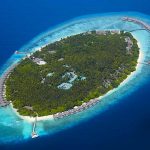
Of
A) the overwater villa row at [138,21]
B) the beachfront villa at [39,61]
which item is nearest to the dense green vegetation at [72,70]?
the beachfront villa at [39,61]

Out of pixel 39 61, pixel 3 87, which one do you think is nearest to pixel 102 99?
pixel 39 61

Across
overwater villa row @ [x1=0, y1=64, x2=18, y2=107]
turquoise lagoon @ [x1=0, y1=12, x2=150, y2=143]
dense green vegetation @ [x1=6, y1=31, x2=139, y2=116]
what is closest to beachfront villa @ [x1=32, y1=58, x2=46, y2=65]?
dense green vegetation @ [x1=6, y1=31, x2=139, y2=116]

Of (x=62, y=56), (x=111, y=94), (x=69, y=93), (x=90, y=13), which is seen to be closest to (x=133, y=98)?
(x=111, y=94)

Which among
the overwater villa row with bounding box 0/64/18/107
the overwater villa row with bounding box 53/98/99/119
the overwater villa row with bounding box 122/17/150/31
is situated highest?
the overwater villa row with bounding box 122/17/150/31

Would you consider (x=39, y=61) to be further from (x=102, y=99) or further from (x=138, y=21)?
(x=138, y=21)

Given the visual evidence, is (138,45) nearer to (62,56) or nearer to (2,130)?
(62,56)

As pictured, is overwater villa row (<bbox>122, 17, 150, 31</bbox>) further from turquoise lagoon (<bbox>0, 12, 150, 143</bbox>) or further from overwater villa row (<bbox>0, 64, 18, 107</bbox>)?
overwater villa row (<bbox>0, 64, 18, 107</bbox>)
